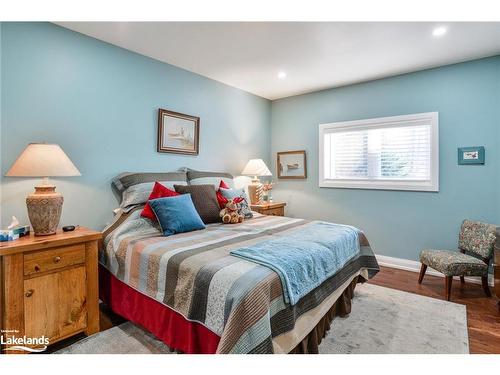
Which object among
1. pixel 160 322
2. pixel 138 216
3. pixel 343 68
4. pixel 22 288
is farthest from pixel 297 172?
pixel 22 288

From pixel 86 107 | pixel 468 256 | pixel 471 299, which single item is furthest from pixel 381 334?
pixel 86 107

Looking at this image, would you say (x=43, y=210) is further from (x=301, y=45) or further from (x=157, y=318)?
(x=301, y=45)

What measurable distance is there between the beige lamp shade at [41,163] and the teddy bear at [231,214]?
1378 mm

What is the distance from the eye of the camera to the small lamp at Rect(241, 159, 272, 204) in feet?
13.0

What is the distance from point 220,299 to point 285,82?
3258 mm

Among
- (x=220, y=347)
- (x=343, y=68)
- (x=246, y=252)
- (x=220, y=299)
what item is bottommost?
(x=220, y=347)

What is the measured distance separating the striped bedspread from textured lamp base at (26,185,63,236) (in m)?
0.44

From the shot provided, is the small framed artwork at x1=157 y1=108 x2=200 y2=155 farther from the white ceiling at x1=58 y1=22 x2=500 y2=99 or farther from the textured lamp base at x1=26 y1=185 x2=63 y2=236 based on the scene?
the textured lamp base at x1=26 y1=185 x2=63 y2=236

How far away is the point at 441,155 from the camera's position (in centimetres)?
318

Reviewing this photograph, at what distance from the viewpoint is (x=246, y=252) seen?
1650 mm

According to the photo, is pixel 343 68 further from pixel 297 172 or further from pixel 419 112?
pixel 297 172

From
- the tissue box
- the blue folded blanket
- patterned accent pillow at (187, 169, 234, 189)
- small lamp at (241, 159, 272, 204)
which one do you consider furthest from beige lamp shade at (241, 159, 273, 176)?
the tissue box

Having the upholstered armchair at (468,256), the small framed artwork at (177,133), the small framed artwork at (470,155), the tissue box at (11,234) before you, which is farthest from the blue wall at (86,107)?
the small framed artwork at (470,155)

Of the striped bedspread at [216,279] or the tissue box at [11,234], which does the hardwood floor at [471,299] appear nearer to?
the striped bedspread at [216,279]
